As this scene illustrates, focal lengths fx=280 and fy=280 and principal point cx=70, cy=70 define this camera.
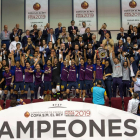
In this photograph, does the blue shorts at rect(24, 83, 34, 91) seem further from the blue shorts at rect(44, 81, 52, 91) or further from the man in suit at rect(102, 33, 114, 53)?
the man in suit at rect(102, 33, 114, 53)

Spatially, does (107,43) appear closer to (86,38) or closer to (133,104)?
(86,38)

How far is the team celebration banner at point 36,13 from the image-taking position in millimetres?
18578

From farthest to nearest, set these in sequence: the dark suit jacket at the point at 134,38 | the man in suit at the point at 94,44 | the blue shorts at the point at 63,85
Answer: the dark suit jacket at the point at 134,38 < the man in suit at the point at 94,44 < the blue shorts at the point at 63,85

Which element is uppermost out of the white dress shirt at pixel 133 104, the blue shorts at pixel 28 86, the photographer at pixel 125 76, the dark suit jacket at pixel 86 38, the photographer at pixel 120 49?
the dark suit jacket at pixel 86 38

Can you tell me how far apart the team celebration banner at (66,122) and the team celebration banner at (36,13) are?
1484 centimetres

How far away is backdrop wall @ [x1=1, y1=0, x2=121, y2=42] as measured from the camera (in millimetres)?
18828

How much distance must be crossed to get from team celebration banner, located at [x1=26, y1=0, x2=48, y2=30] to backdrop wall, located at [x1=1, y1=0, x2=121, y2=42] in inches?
15.9

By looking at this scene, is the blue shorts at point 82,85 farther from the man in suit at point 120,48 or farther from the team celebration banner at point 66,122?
the team celebration banner at point 66,122

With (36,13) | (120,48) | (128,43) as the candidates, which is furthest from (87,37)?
(36,13)

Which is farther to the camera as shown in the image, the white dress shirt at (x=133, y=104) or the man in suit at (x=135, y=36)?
the man in suit at (x=135, y=36)

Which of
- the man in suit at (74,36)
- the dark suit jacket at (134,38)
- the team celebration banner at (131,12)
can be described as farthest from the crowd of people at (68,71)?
the team celebration banner at (131,12)

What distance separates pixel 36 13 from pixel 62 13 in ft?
5.78

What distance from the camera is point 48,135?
164 inches

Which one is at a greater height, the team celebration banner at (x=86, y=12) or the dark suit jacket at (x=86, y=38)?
the team celebration banner at (x=86, y=12)
